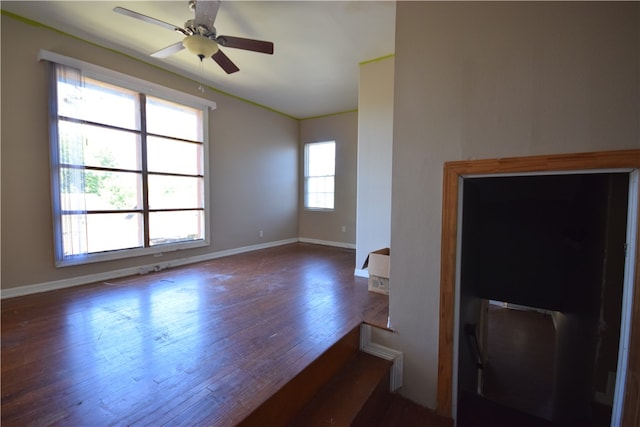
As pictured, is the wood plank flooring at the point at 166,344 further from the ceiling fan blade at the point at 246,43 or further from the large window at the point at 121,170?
the ceiling fan blade at the point at 246,43

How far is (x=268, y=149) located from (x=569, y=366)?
510cm

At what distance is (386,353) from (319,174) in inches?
170

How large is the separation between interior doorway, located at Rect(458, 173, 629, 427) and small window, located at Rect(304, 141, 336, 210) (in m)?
3.70

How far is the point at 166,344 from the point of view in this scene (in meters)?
1.79

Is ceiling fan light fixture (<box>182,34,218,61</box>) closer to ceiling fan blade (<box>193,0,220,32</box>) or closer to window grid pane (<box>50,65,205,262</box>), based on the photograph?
ceiling fan blade (<box>193,0,220,32</box>)

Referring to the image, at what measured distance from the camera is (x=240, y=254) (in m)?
4.73

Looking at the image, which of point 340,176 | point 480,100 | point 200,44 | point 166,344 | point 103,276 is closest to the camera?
point 480,100

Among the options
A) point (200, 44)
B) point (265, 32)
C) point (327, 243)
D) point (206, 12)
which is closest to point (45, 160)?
point (200, 44)

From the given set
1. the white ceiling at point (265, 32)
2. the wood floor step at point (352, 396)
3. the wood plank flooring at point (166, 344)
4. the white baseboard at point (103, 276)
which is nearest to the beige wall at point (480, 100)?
the wood floor step at point (352, 396)

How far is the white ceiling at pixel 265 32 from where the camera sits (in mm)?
2375

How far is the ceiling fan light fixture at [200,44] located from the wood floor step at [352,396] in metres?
2.85

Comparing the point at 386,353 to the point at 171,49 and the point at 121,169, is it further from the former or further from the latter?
the point at 121,169

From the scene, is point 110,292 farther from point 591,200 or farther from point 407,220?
point 591,200

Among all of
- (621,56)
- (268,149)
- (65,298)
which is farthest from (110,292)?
(621,56)
